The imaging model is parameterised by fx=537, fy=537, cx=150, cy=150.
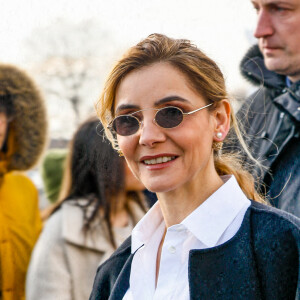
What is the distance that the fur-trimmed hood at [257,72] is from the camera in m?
2.84

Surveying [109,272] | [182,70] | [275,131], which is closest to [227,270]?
[109,272]

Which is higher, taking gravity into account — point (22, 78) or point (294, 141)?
point (22, 78)

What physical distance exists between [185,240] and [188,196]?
0.15 meters

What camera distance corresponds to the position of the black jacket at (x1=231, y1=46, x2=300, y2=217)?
7.84 feet

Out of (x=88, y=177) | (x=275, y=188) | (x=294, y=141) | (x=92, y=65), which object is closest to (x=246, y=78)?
(x=294, y=141)

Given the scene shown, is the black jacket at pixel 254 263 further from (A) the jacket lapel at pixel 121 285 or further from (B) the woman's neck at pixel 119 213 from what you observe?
(B) the woman's neck at pixel 119 213

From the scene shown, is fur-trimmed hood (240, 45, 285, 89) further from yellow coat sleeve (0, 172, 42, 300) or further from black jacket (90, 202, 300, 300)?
yellow coat sleeve (0, 172, 42, 300)

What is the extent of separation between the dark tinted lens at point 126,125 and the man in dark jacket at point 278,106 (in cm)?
80

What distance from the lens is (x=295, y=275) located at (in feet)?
4.99

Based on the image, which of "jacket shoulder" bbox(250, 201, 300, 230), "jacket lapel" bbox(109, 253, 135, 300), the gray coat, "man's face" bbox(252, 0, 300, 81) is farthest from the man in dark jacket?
the gray coat

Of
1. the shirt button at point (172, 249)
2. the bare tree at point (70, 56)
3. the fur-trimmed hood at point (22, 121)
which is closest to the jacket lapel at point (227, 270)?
the shirt button at point (172, 249)

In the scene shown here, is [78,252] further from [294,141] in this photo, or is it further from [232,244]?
[232,244]

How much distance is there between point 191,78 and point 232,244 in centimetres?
58

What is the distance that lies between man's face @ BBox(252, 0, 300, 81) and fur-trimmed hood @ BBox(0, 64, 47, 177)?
172 cm
